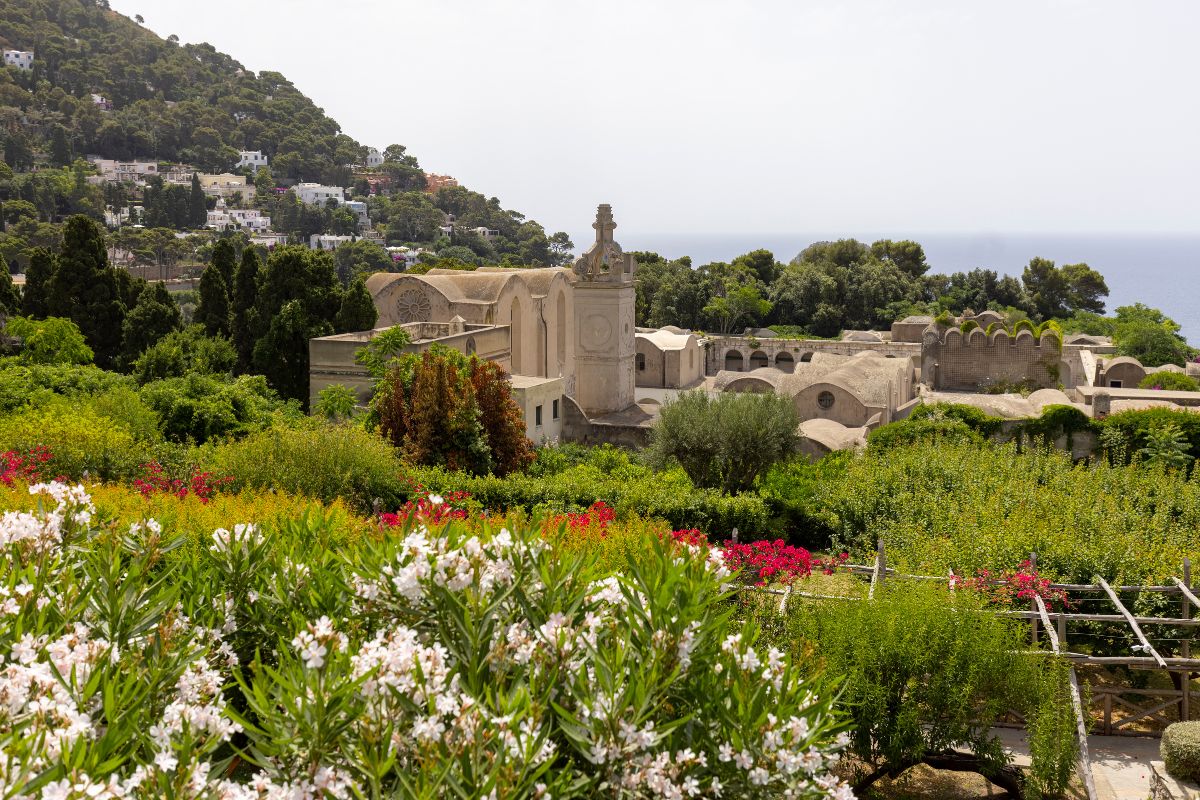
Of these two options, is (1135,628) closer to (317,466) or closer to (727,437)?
(727,437)

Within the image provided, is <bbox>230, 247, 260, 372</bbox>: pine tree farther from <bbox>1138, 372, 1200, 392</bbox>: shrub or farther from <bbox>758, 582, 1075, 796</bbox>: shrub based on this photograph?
<bbox>1138, 372, 1200, 392</bbox>: shrub

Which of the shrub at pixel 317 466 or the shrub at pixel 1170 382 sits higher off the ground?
the shrub at pixel 317 466

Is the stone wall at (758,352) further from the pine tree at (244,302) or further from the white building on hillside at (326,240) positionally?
the white building on hillside at (326,240)

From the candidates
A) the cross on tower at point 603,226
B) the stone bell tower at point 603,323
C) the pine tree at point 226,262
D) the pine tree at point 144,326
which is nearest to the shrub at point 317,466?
the pine tree at point 144,326

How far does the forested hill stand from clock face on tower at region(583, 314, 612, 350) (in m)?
103

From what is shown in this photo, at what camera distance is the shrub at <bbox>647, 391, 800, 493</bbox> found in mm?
19344

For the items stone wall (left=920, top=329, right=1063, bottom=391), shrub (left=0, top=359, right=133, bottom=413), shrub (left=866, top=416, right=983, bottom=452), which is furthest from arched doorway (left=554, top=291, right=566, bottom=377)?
stone wall (left=920, top=329, right=1063, bottom=391)

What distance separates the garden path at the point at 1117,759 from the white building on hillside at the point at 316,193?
133 metres

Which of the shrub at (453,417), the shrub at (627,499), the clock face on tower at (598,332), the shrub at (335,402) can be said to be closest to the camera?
the shrub at (627,499)

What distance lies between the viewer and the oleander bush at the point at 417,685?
13.3 feet

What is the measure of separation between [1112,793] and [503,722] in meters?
7.28

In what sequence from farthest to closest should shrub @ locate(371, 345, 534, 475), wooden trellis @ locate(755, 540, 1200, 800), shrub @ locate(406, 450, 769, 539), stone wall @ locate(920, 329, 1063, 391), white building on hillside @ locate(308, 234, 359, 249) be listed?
white building on hillside @ locate(308, 234, 359, 249) → stone wall @ locate(920, 329, 1063, 391) → shrub @ locate(371, 345, 534, 475) → shrub @ locate(406, 450, 769, 539) → wooden trellis @ locate(755, 540, 1200, 800)

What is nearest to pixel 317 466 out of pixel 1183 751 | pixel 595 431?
pixel 1183 751

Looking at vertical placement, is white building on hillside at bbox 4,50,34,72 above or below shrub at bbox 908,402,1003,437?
above
